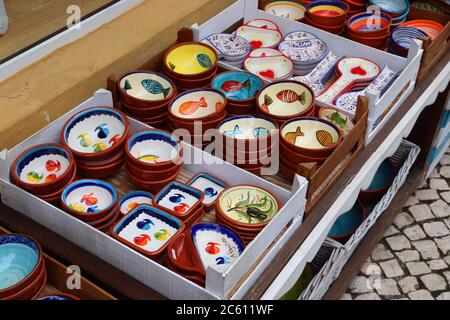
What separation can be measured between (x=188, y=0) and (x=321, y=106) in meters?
0.83

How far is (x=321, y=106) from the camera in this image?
2.53m

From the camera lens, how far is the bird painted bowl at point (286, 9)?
317 cm

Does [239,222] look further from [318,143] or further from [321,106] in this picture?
[321,106]

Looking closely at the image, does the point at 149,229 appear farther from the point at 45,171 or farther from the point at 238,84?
the point at 238,84

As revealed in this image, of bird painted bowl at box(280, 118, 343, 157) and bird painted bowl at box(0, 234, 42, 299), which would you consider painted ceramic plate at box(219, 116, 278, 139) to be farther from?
bird painted bowl at box(0, 234, 42, 299)

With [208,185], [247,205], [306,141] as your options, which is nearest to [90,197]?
[208,185]

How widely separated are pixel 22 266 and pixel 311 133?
1.10m

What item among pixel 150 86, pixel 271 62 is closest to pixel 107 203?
pixel 150 86

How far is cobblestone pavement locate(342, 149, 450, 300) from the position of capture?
10.1 feet

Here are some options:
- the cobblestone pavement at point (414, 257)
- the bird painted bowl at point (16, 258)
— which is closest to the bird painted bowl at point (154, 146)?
the bird painted bowl at point (16, 258)

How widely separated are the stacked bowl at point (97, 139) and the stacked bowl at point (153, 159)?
48 millimetres

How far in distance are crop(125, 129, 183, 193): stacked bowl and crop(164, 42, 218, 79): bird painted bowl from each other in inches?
17.1

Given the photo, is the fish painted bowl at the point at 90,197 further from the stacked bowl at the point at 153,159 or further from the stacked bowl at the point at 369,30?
the stacked bowl at the point at 369,30

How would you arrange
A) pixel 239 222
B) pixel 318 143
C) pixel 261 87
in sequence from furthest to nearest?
pixel 261 87 → pixel 318 143 → pixel 239 222
